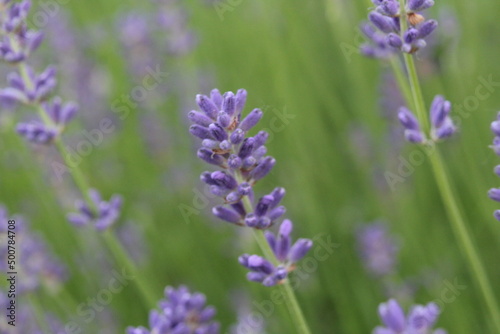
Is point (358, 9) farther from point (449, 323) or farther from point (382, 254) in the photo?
point (449, 323)

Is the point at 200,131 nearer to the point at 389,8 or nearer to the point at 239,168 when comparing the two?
the point at 239,168

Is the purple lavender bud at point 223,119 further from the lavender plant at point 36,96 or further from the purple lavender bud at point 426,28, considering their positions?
the lavender plant at point 36,96

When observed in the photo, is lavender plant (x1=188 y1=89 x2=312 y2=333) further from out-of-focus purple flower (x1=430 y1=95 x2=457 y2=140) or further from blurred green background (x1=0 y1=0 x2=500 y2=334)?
blurred green background (x1=0 y1=0 x2=500 y2=334)

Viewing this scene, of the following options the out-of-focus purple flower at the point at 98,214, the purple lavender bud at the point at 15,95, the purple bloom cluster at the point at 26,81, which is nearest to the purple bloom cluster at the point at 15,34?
the purple bloom cluster at the point at 26,81

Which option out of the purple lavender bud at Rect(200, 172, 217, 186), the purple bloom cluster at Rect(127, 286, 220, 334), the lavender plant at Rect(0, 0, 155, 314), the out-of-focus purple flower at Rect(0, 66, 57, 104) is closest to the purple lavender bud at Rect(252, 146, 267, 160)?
the purple lavender bud at Rect(200, 172, 217, 186)

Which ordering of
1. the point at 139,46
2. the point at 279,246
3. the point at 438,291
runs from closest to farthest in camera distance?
the point at 279,246 < the point at 438,291 < the point at 139,46

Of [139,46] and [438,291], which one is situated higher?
[139,46]

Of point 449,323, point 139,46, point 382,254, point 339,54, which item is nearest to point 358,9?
point 339,54
